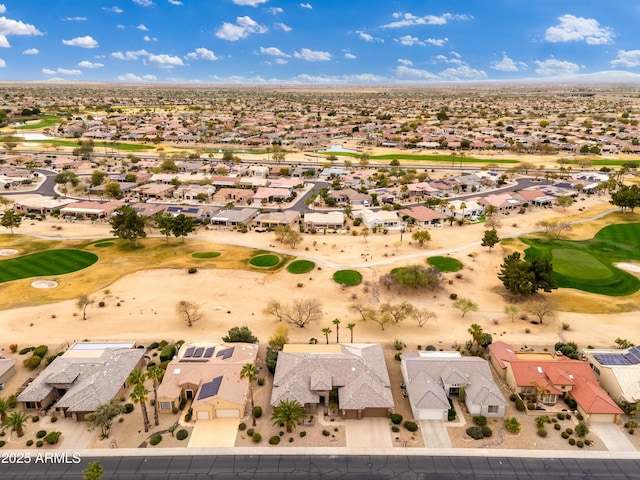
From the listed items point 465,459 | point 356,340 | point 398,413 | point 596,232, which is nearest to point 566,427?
point 465,459

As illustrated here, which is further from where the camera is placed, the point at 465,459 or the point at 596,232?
the point at 596,232

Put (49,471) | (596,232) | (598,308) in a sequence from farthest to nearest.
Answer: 1. (596,232)
2. (598,308)
3. (49,471)

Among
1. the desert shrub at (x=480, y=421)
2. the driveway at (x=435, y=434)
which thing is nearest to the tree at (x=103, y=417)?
the driveway at (x=435, y=434)

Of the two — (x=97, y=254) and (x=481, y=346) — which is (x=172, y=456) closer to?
(x=481, y=346)

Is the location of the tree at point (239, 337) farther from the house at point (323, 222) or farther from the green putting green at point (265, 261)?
the house at point (323, 222)

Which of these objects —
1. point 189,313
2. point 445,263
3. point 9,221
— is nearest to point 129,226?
point 9,221

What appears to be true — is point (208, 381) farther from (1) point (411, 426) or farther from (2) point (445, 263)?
(2) point (445, 263)

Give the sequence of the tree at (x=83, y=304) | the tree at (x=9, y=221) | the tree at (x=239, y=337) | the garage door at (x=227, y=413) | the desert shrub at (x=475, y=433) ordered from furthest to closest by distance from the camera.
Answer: the tree at (x=9, y=221) < the tree at (x=83, y=304) < the tree at (x=239, y=337) < the garage door at (x=227, y=413) < the desert shrub at (x=475, y=433)
